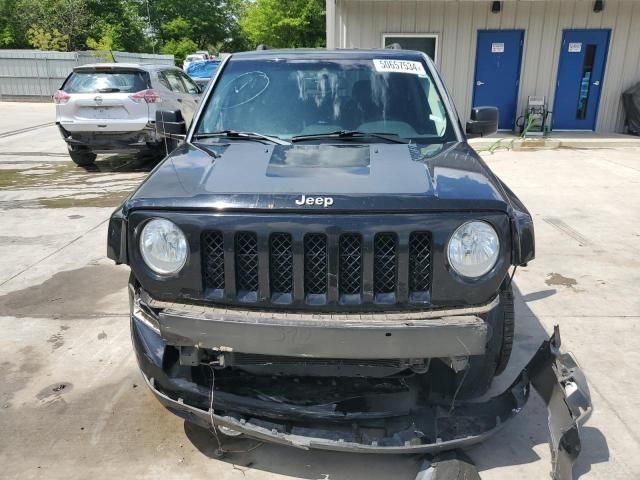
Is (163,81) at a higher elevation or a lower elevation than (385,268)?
higher

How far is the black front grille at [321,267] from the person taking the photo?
2318 mm

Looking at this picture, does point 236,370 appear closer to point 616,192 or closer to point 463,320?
point 463,320

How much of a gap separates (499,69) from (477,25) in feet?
3.69

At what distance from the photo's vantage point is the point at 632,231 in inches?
252

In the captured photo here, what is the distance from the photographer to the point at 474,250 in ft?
7.70

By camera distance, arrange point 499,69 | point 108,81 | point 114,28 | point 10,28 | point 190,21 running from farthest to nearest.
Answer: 1. point 190,21
2. point 114,28
3. point 10,28
4. point 499,69
5. point 108,81

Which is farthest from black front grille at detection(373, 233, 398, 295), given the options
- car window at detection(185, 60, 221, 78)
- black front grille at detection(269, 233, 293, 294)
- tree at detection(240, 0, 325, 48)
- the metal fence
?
tree at detection(240, 0, 325, 48)

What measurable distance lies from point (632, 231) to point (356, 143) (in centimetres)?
462

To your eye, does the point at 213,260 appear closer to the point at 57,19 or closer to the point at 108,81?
the point at 108,81

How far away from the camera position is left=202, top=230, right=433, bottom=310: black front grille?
2318mm

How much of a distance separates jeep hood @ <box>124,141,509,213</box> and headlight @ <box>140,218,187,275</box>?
0.31ft

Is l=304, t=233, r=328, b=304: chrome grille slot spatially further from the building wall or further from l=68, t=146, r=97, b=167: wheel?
the building wall

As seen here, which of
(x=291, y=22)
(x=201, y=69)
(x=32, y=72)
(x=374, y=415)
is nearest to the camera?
(x=374, y=415)

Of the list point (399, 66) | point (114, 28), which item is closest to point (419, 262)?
point (399, 66)
